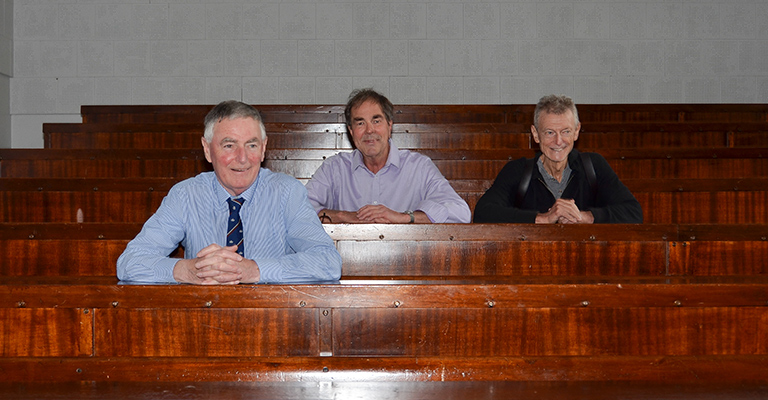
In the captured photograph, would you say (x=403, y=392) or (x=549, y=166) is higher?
(x=549, y=166)

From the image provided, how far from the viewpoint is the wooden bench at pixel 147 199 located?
1562 millimetres

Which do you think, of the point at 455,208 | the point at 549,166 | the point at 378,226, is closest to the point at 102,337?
the point at 378,226

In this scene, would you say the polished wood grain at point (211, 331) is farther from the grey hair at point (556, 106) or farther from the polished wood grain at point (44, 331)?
the grey hair at point (556, 106)

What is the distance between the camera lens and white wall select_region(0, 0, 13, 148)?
10.1 ft

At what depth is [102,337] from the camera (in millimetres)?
747

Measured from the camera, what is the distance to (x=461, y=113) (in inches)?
109

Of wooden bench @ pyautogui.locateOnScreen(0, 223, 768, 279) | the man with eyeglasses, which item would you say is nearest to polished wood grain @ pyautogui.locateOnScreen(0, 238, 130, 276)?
wooden bench @ pyautogui.locateOnScreen(0, 223, 768, 279)

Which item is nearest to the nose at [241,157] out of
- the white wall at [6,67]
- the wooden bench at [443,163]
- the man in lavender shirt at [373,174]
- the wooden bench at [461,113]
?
the man in lavender shirt at [373,174]

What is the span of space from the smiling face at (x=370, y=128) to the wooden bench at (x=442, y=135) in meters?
Answer: 0.75

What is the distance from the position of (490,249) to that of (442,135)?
1.19 meters

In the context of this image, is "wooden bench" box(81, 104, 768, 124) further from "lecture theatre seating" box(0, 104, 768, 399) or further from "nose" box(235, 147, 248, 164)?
"lecture theatre seating" box(0, 104, 768, 399)

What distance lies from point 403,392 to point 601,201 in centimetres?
90

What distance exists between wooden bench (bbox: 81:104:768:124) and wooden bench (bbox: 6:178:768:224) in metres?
1.16

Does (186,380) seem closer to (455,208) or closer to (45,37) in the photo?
(455,208)
